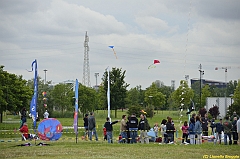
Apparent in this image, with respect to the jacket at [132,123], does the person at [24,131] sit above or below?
below

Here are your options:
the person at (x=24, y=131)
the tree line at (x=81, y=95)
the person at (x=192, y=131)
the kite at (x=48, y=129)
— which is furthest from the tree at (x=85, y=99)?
the person at (x=192, y=131)

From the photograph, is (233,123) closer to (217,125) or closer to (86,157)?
(217,125)

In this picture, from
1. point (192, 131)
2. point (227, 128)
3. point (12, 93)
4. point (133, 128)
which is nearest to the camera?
point (227, 128)

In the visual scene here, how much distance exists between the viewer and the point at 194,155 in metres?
19.6

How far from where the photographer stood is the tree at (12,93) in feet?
184

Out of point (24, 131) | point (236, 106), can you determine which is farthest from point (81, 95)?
point (24, 131)

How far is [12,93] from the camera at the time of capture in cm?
5850

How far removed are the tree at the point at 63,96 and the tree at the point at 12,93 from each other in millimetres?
10969

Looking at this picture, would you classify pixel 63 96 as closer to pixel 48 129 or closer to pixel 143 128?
pixel 48 129

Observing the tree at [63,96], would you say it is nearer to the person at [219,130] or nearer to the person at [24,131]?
the person at [24,131]

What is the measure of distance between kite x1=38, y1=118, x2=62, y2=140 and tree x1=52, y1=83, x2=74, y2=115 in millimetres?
45123

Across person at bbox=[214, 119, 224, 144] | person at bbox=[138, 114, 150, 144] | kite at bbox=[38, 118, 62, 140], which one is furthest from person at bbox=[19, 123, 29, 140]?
person at bbox=[214, 119, 224, 144]

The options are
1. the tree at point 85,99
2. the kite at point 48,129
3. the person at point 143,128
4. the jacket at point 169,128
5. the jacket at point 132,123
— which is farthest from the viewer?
the tree at point 85,99

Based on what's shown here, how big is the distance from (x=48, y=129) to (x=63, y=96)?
4840 cm
